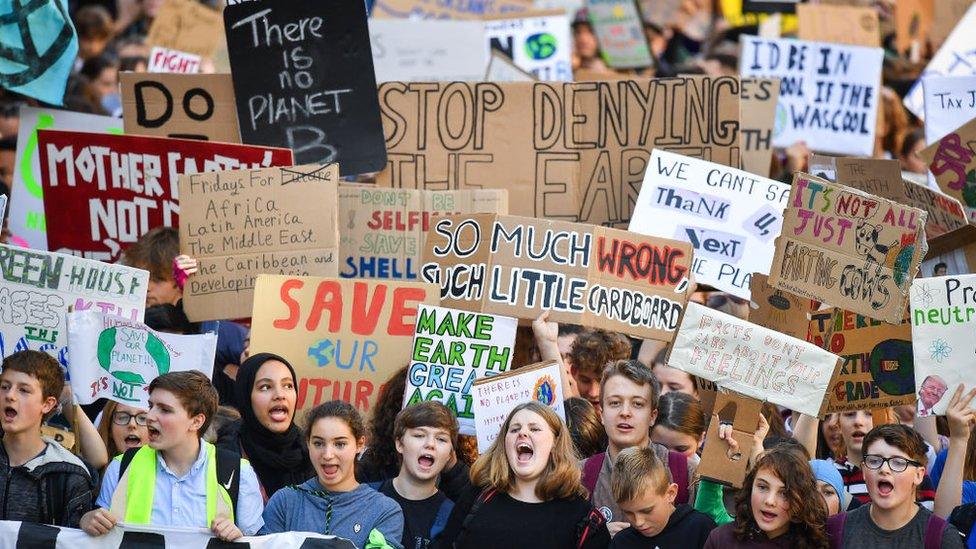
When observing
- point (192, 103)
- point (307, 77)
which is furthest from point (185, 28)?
point (307, 77)

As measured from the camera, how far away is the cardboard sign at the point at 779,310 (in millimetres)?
7281

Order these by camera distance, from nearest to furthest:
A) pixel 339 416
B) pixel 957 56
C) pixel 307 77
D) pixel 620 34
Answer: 1. pixel 339 416
2. pixel 307 77
3. pixel 957 56
4. pixel 620 34

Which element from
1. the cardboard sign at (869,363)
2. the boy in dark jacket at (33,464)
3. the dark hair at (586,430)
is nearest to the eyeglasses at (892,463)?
the cardboard sign at (869,363)

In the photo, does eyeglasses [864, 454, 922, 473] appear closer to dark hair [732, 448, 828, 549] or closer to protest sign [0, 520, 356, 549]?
dark hair [732, 448, 828, 549]

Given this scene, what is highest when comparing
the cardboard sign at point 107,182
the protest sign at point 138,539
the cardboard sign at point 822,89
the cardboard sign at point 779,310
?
the cardboard sign at point 822,89

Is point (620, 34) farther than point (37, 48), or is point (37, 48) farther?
point (620, 34)

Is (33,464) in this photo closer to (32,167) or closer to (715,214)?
(32,167)

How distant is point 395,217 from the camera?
8789mm

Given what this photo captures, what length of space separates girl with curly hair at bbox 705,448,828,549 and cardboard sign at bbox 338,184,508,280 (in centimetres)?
301

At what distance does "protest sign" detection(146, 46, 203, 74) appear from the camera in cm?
1209

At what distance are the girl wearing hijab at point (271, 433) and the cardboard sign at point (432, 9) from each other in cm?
687

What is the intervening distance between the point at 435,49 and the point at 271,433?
5.08 meters

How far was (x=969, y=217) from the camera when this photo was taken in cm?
878

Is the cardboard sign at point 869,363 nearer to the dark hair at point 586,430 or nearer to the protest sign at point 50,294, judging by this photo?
the dark hair at point 586,430
